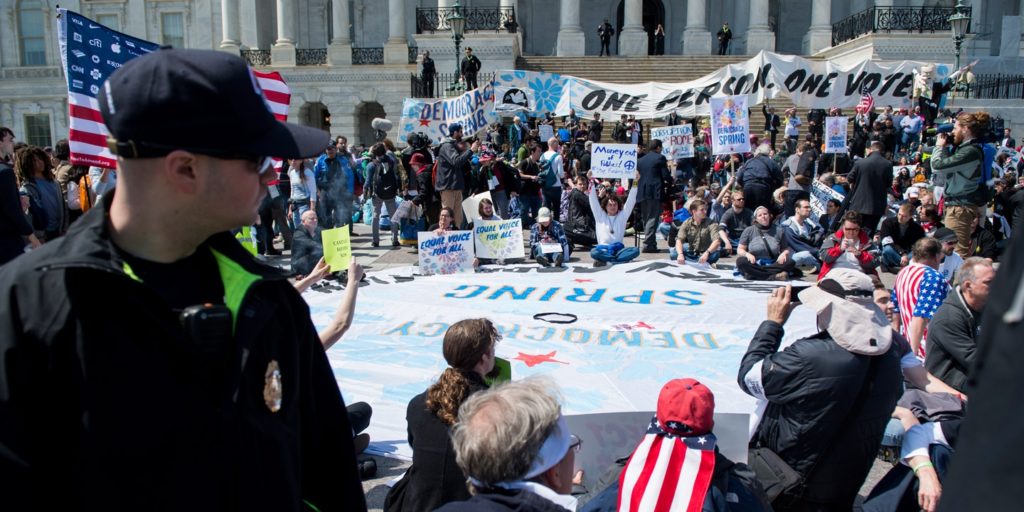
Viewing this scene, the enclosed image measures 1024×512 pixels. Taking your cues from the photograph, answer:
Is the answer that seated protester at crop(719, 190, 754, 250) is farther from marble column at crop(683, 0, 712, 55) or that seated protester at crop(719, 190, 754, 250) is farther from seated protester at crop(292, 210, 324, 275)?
marble column at crop(683, 0, 712, 55)

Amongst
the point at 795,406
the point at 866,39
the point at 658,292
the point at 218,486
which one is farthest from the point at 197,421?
the point at 866,39

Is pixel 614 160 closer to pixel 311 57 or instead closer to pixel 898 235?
pixel 898 235

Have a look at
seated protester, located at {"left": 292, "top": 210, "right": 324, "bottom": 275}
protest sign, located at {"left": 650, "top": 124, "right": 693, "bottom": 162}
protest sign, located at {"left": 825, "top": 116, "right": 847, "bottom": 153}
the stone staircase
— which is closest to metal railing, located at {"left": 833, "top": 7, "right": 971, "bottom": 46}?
the stone staircase

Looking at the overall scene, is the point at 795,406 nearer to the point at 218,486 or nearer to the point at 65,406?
the point at 218,486

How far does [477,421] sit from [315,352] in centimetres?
60

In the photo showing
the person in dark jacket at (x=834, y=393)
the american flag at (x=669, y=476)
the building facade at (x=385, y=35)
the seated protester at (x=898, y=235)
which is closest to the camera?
the american flag at (x=669, y=476)

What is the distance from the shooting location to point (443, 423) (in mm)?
3088

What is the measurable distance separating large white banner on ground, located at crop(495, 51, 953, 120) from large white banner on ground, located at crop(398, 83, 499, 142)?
3.50m

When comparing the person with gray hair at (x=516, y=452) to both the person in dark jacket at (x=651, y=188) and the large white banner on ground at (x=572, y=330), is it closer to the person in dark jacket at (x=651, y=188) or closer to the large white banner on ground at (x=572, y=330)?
the large white banner on ground at (x=572, y=330)

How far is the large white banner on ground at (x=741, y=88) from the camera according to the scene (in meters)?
17.0

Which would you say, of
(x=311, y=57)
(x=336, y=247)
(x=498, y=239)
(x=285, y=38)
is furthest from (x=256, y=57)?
(x=336, y=247)

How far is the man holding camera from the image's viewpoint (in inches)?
356

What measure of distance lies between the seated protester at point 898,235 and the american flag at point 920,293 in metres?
4.92

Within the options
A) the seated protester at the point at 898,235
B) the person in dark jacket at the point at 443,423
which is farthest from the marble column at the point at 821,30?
the person in dark jacket at the point at 443,423
